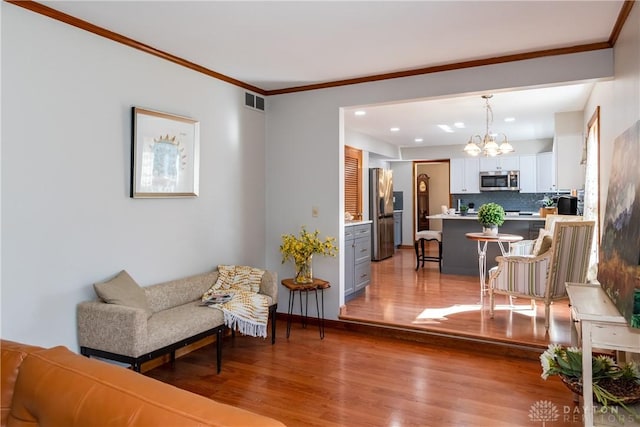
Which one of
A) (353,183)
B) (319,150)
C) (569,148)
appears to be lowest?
(353,183)

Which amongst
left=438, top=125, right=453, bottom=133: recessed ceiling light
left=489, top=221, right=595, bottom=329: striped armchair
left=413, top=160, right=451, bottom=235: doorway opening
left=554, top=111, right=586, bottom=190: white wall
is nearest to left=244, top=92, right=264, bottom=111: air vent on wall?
left=489, top=221, right=595, bottom=329: striped armchair

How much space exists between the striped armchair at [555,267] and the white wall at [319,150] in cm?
160

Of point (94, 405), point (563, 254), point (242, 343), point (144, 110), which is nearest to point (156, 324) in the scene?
point (242, 343)

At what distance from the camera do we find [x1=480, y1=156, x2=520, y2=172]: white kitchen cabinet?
8.78 metres

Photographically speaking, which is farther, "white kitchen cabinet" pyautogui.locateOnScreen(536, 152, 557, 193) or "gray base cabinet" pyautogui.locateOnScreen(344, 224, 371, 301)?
"white kitchen cabinet" pyautogui.locateOnScreen(536, 152, 557, 193)

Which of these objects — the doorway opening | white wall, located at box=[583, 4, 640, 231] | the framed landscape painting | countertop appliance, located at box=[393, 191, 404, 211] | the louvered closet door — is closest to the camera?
the framed landscape painting

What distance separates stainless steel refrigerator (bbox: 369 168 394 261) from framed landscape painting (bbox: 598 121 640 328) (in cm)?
553

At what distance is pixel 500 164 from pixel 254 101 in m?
6.21

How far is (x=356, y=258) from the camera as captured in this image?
543cm

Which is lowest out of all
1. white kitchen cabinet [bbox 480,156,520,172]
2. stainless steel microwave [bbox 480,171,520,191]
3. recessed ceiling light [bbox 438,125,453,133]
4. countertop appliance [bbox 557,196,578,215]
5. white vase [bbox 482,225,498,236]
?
white vase [bbox 482,225,498,236]

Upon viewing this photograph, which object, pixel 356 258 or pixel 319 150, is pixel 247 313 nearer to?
pixel 319 150

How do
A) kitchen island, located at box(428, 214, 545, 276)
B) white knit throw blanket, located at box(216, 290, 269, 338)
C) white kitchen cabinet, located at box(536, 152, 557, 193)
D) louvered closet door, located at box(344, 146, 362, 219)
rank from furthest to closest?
white kitchen cabinet, located at box(536, 152, 557, 193) → louvered closet door, located at box(344, 146, 362, 219) → kitchen island, located at box(428, 214, 545, 276) → white knit throw blanket, located at box(216, 290, 269, 338)

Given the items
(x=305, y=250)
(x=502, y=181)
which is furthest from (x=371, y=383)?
(x=502, y=181)

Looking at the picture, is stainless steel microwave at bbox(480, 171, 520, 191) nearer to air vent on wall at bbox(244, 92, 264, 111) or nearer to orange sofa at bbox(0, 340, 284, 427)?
air vent on wall at bbox(244, 92, 264, 111)
